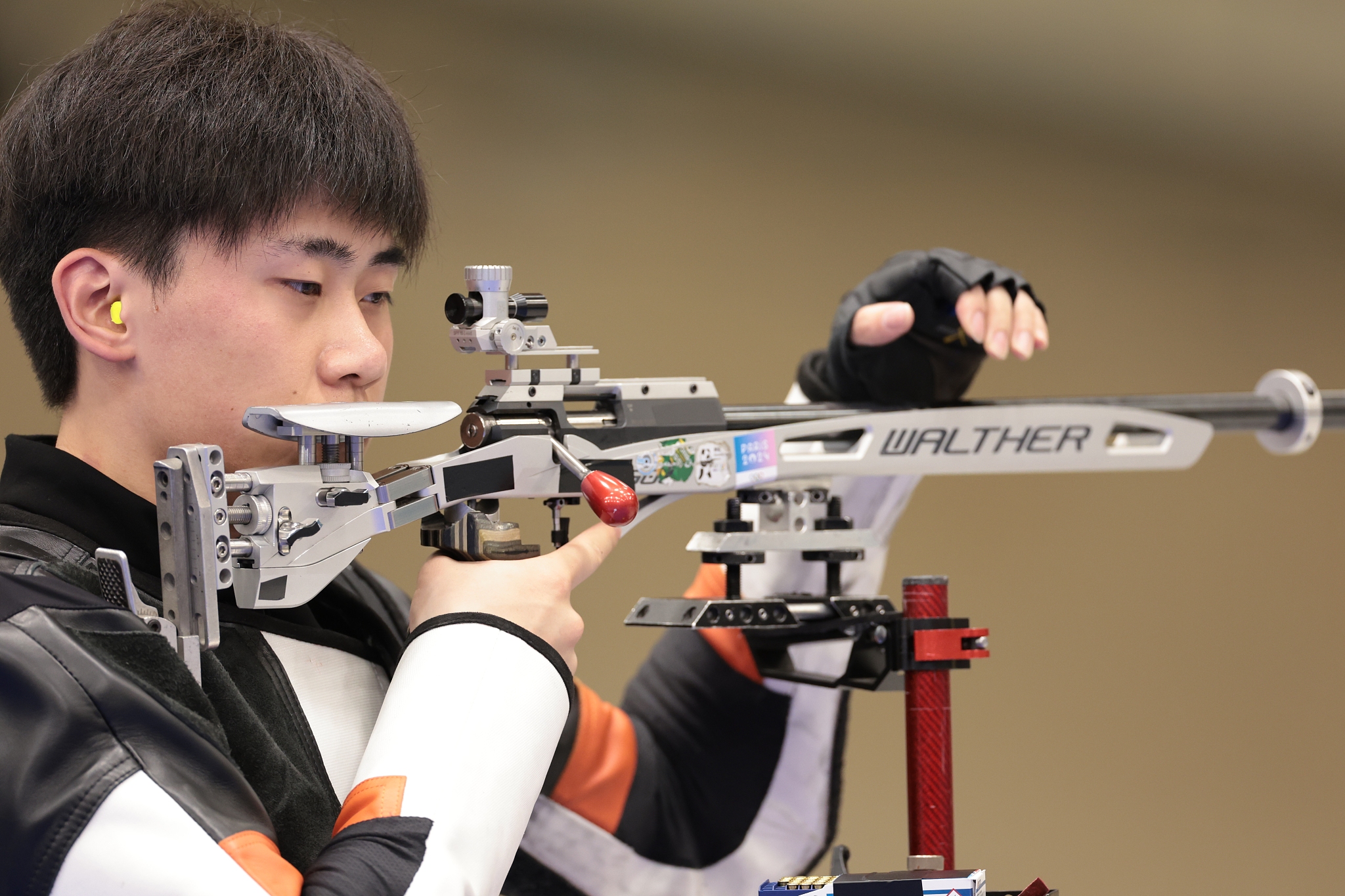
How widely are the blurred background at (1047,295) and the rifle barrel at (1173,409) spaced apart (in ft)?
2.37

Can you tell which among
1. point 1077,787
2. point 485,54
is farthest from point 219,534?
point 1077,787

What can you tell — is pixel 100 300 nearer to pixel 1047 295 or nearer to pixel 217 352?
pixel 217 352

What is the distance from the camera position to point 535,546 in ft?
2.36

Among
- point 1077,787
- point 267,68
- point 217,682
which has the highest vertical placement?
point 267,68

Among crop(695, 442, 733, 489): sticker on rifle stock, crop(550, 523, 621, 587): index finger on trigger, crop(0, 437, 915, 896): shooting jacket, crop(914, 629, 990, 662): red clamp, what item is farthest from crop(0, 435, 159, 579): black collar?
crop(914, 629, 990, 662): red clamp

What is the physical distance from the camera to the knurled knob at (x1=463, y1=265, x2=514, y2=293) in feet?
2.40

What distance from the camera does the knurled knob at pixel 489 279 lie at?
73 centimetres

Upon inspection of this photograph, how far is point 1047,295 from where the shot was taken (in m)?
1.83

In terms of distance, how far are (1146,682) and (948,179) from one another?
2.53ft

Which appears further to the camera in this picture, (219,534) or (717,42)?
(717,42)

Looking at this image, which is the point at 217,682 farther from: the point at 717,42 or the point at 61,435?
the point at 717,42

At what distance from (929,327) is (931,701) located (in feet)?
0.97

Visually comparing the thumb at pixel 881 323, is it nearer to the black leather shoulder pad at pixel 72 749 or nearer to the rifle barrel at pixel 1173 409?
the rifle barrel at pixel 1173 409

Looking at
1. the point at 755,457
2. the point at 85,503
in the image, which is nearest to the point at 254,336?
the point at 85,503
